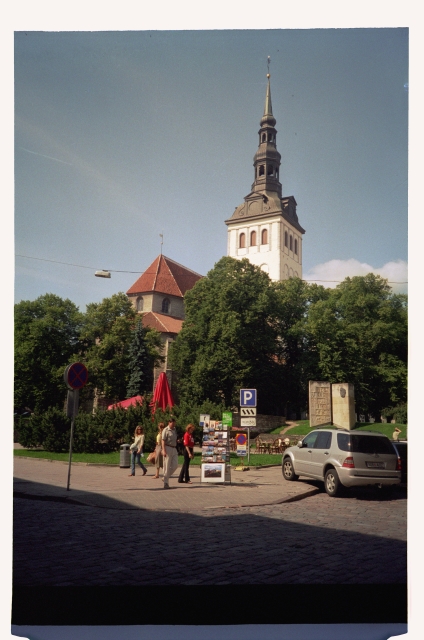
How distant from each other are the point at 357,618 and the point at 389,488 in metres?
6.07

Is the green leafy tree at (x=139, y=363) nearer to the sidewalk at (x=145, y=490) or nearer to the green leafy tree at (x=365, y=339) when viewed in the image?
the green leafy tree at (x=365, y=339)

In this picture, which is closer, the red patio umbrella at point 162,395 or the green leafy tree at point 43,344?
the green leafy tree at point 43,344

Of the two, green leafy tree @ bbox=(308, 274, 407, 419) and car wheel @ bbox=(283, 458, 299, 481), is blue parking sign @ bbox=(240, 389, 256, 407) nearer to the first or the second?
car wheel @ bbox=(283, 458, 299, 481)

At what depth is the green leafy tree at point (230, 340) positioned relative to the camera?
21.8 meters

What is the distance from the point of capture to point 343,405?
15.2 m

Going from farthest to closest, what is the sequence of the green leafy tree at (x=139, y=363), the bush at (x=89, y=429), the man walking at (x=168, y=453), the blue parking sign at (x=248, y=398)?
1. the green leafy tree at (x=139, y=363)
2. the bush at (x=89, y=429)
3. the blue parking sign at (x=248, y=398)
4. the man walking at (x=168, y=453)

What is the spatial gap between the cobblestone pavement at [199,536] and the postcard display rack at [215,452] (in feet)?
5.07

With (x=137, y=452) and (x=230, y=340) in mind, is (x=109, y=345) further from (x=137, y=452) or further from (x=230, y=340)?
(x=137, y=452)

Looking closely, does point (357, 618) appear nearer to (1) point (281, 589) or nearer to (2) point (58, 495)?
(1) point (281, 589)

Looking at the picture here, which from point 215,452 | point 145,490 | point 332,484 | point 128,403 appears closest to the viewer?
point 145,490

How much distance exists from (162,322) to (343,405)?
28.5 meters

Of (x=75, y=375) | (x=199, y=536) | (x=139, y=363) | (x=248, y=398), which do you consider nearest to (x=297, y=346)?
(x=248, y=398)

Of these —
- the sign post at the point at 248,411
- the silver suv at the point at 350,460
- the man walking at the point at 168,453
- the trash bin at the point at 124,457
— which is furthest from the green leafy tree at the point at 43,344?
the silver suv at the point at 350,460

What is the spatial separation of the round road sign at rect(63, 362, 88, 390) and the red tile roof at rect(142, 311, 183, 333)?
3274 cm
